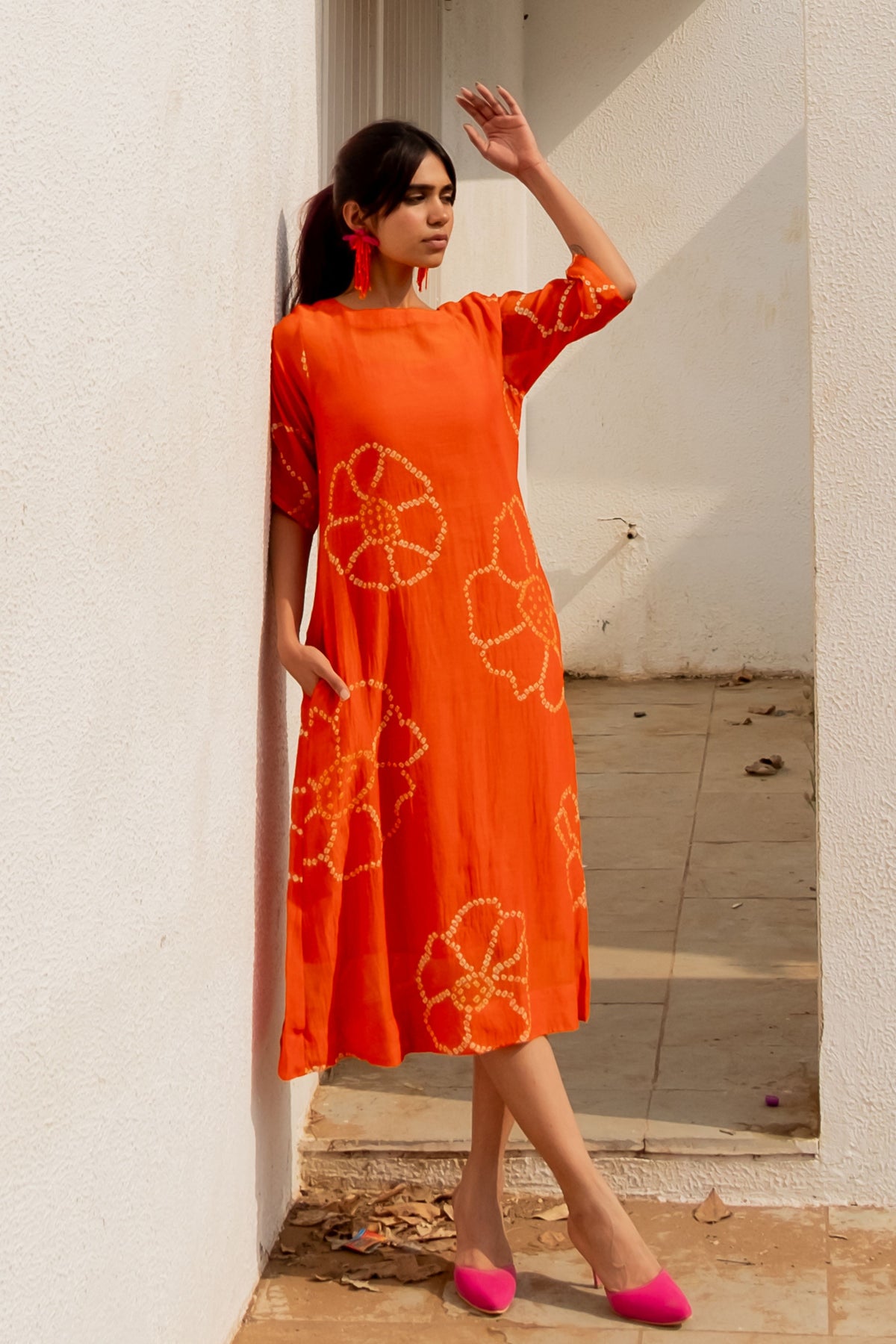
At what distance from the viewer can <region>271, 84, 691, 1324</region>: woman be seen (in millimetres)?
2623

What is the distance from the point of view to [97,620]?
1.88m

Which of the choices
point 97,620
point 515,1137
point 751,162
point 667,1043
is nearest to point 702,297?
point 751,162

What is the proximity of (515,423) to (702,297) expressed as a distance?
17.5 ft

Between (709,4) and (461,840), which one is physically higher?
(709,4)

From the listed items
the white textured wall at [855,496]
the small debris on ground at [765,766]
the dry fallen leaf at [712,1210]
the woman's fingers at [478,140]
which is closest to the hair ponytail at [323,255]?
the woman's fingers at [478,140]

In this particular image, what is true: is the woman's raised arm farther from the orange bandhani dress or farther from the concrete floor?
the concrete floor

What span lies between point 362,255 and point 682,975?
2089 mm

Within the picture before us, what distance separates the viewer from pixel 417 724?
263 centimetres

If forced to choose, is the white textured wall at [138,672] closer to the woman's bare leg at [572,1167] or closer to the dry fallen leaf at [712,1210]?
the woman's bare leg at [572,1167]

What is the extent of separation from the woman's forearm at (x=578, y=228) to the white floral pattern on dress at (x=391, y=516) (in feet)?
1.60

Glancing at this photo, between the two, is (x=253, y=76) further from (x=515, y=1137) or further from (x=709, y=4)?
(x=709, y=4)

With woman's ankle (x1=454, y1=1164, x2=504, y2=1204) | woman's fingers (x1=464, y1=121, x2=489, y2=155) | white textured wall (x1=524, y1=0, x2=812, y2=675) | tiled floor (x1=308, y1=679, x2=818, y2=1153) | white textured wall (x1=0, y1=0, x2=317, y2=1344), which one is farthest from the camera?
white textured wall (x1=524, y1=0, x2=812, y2=675)

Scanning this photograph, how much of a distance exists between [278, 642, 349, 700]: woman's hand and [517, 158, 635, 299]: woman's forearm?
2.57ft

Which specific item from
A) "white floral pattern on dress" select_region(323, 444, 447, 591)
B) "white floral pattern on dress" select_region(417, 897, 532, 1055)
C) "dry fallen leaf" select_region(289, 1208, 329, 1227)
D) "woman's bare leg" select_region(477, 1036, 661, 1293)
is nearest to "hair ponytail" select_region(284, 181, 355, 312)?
"white floral pattern on dress" select_region(323, 444, 447, 591)
